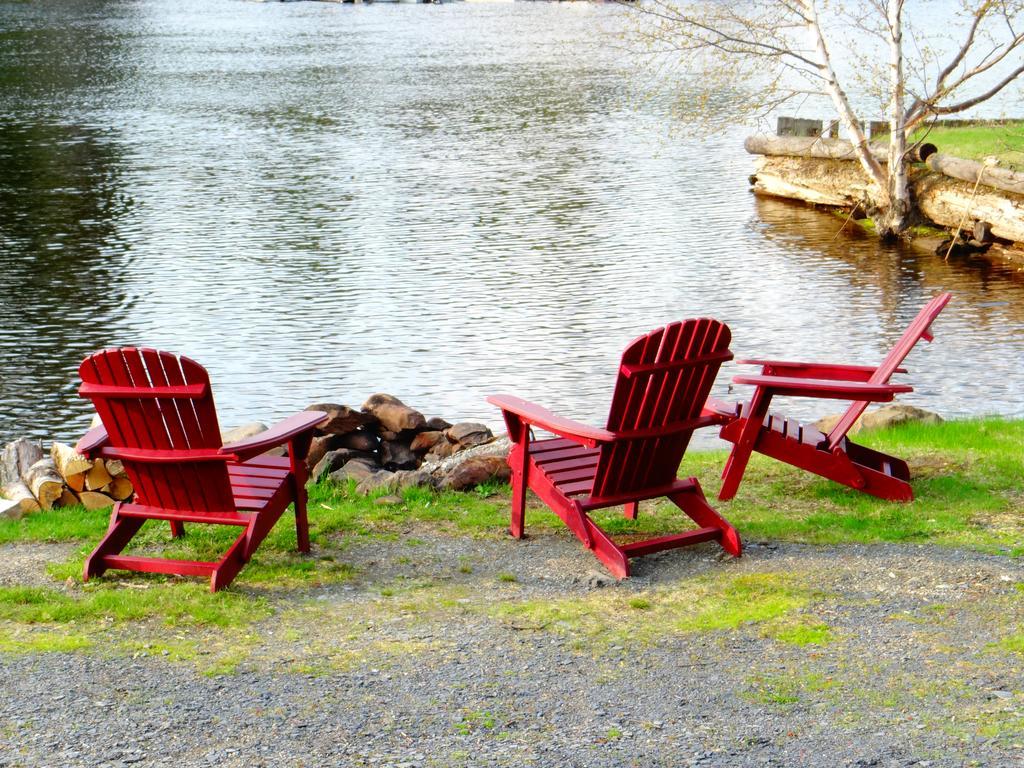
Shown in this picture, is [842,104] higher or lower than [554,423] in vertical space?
higher

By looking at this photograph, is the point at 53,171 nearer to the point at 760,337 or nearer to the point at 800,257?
the point at 800,257

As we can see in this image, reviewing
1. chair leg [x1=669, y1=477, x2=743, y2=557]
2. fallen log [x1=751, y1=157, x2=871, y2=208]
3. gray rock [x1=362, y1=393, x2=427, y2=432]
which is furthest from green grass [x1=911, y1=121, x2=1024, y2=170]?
chair leg [x1=669, y1=477, x2=743, y2=557]

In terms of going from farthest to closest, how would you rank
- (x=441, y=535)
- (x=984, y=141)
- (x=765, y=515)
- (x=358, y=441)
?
(x=984, y=141) → (x=358, y=441) → (x=765, y=515) → (x=441, y=535)

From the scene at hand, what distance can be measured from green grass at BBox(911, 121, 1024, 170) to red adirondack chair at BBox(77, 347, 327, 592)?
562 inches

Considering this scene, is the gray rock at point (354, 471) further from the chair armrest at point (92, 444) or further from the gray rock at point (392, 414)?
the chair armrest at point (92, 444)

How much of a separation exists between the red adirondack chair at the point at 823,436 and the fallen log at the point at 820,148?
1168cm

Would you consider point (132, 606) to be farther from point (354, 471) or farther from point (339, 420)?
point (339, 420)

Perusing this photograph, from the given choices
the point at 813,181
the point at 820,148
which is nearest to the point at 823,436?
the point at 820,148

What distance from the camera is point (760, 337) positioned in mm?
13039

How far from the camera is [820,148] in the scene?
20.3 m

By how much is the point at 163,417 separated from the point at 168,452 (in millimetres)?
152

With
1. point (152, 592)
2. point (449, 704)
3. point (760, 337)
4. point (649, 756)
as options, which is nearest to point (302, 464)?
point (152, 592)

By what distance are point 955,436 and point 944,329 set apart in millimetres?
5462

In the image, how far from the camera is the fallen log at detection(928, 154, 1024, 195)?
1633 centimetres
